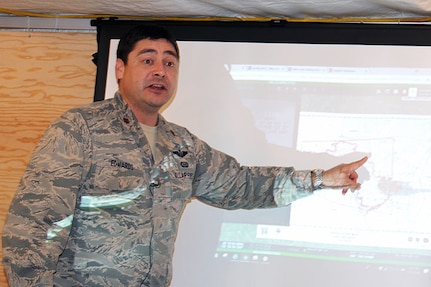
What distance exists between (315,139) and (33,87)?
1548 millimetres

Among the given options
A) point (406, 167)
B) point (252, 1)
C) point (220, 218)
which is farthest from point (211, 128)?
point (406, 167)

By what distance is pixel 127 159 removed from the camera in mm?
2279

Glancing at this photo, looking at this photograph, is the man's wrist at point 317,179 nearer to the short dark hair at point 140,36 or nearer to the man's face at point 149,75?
the man's face at point 149,75

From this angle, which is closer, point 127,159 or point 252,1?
point 127,159

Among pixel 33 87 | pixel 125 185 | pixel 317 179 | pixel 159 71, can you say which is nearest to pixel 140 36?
pixel 159 71

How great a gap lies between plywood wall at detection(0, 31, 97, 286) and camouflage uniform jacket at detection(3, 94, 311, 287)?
983mm

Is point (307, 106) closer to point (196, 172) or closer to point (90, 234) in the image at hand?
point (196, 172)

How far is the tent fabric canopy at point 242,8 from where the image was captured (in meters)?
2.87

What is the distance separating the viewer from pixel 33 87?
3.37 meters

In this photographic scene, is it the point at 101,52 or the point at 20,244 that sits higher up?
the point at 101,52

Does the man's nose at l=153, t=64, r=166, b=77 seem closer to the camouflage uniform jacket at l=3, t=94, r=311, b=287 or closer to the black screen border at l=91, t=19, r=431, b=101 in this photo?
the camouflage uniform jacket at l=3, t=94, r=311, b=287

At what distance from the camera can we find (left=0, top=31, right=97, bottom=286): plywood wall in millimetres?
3314

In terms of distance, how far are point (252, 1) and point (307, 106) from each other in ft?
1.81

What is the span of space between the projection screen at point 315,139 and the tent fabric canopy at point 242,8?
8cm
